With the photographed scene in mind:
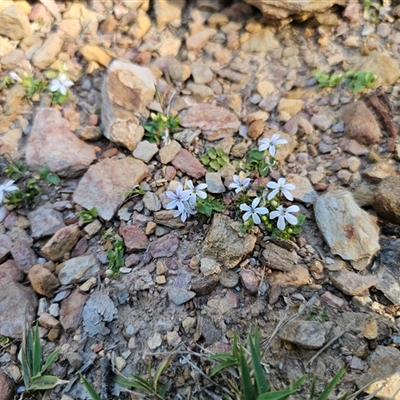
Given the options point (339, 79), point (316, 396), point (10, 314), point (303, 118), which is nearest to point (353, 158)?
point (303, 118)

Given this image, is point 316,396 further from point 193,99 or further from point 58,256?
point 193,99

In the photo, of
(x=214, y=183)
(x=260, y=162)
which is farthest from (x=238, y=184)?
(x=260, y=162)

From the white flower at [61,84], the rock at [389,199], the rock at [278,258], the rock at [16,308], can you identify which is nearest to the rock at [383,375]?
the rock at [278,258]

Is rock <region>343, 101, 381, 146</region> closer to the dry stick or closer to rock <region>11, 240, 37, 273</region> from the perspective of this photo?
the dry stick

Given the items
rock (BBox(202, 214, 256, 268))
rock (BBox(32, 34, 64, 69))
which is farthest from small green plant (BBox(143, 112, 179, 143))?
rock (BBox(32, 34, 64, 69))

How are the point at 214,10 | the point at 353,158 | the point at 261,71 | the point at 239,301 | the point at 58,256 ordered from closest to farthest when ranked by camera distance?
the point at 239,301 → the point at 58,256 → the point at 353,158 → the point at 261,71 → the point at 214,10
